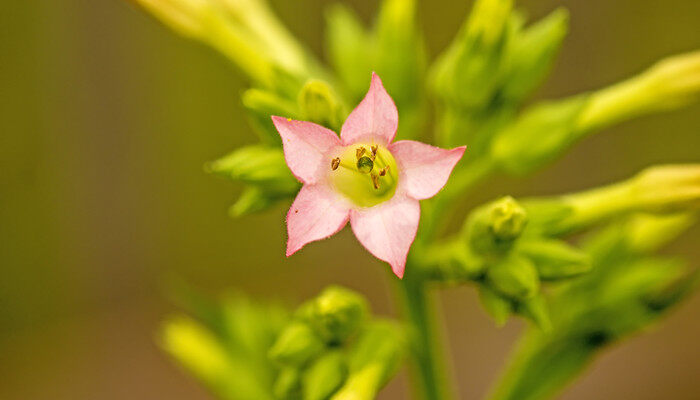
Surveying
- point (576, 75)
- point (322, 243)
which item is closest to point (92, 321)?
point (322, 243)

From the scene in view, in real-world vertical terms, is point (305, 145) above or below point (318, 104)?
below

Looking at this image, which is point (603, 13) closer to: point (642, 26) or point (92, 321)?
point (642, 26)

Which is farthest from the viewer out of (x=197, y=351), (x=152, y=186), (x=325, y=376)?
(x=152, y=186)

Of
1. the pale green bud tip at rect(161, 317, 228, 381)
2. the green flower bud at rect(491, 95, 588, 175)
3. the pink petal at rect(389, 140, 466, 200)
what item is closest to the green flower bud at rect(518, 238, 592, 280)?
the green flower bud at rect(491, 95, 588, 175)

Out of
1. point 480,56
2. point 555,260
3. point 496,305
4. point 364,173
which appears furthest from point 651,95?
point 364,173

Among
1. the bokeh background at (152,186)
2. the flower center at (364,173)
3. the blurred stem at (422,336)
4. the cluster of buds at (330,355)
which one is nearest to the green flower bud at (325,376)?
the cluster of buds at (330,355)

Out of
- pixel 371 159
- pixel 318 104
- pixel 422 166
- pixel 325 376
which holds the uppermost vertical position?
pixel 318 104

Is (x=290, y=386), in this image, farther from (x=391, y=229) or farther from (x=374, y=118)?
(x=374, y=118)
